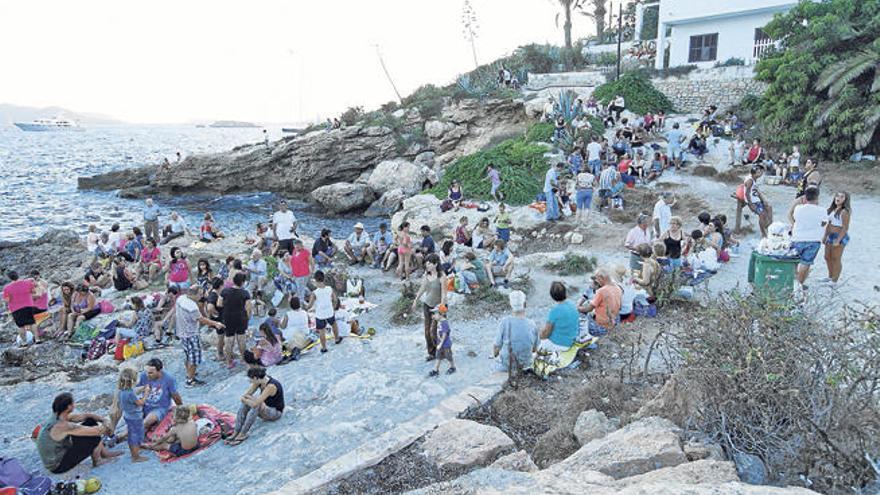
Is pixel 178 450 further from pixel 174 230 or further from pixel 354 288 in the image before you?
pixel 174 230

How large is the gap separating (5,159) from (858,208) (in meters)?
82.8

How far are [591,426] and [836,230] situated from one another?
238 inches

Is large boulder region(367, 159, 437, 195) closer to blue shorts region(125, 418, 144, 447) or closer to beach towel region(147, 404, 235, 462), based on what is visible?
beach towel region(147, 404, 235, 462)

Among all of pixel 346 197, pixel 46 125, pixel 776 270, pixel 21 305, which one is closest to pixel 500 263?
pixel 776 270

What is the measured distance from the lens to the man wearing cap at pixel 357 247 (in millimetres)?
14727

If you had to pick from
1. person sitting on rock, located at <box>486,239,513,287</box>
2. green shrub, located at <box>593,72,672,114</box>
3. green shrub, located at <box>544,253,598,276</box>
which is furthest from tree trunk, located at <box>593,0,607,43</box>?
person sitting on rock, located at <box>486,239,513,287</box>

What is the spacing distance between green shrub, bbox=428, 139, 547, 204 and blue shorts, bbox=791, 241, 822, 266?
1042 cm

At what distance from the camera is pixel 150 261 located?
Answer: 13875mm

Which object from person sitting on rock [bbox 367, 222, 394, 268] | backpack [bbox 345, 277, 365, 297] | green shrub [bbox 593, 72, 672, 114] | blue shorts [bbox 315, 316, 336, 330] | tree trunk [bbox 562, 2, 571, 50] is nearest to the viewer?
blue shorts [bbox 315, 316, 336, 330]

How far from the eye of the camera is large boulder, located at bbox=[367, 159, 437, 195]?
1051 inches

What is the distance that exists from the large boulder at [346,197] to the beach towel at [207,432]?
19.7 meters

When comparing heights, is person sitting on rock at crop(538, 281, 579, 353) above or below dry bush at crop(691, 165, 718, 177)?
below

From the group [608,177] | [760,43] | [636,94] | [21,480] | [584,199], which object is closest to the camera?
[21,480]

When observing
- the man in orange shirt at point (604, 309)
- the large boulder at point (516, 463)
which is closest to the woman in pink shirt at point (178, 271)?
the man in orange shirt at point (604, 309)
